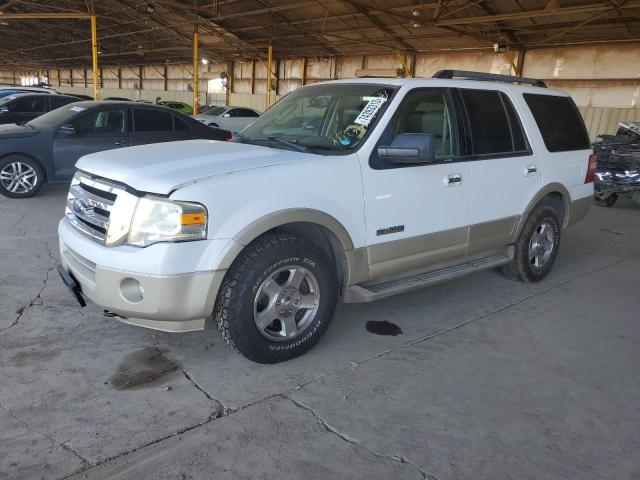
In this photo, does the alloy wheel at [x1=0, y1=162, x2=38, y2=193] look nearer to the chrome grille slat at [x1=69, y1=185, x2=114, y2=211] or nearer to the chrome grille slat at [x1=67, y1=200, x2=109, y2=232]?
the chrome grille slat at [x1=69, y1=185, x2=114, y2=211]

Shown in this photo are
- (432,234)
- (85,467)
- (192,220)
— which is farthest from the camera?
(432,234)

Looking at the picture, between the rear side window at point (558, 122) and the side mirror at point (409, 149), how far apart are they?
6.51 feet

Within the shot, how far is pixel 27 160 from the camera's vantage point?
318 inches

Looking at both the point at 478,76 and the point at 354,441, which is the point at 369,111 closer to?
the point at 478,76

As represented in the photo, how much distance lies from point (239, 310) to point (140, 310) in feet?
1.83

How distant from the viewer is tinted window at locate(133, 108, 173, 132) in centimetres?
878

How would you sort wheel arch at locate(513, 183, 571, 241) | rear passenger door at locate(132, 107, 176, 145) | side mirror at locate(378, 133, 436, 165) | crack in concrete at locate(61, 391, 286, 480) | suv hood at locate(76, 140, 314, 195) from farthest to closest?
rear passenger door at locate(132, 107, 176, 145) < wheel arch at locate(513, 183, 571, 241) < side mirror at locate(378, 133, 436, 165) < suv hood at locate(76, 140, 314, 195) < crack in concrete at locate(61, 391, 286, 480)

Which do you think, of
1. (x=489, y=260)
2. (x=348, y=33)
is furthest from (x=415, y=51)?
(x=489, y=260)

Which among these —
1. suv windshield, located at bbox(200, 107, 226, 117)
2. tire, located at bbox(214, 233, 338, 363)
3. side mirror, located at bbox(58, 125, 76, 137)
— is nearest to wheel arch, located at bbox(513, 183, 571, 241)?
tire, located at bbox(214, 233, 338, 363)

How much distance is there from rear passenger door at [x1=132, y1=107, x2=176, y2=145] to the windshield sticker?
590 centimetres

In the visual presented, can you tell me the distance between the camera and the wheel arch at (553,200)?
491 cm

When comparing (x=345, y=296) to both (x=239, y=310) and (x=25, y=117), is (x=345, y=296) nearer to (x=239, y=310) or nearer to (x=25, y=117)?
(x=239, y=310)

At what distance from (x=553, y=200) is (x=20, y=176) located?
7.64 m

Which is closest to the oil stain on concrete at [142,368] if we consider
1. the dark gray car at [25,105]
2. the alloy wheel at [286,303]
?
the alloy wheel at [286,303]
